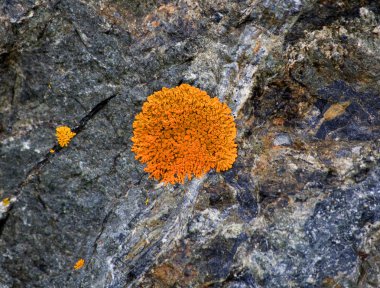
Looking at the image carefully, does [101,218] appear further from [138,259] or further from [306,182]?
[306,182]

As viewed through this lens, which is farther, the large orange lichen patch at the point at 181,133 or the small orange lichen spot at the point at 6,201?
the large orange lichen patch at the point at 181,133

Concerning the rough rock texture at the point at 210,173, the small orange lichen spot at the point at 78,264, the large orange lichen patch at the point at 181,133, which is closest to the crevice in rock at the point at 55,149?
the rough rock texture at the point at 210,173

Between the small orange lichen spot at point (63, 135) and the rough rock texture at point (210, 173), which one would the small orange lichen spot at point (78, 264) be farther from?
the small orange lichen spot at point (63, 135)

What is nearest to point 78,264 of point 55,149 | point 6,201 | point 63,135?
point 6,201

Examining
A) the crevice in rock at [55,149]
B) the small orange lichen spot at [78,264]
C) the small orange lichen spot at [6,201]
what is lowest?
the small orange lichen spot at [78,264]

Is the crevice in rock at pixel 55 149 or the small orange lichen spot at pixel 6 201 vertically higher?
the crevice in rock at pixel 55 149

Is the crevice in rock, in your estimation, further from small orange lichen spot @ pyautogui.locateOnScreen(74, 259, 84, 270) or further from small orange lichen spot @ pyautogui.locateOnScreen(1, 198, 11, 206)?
small orange lichen spot @ pyautogui.locateOnScreen(74, 259, 84, 270)

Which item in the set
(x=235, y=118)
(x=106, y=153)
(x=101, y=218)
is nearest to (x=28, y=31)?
(x=106, y=153)
